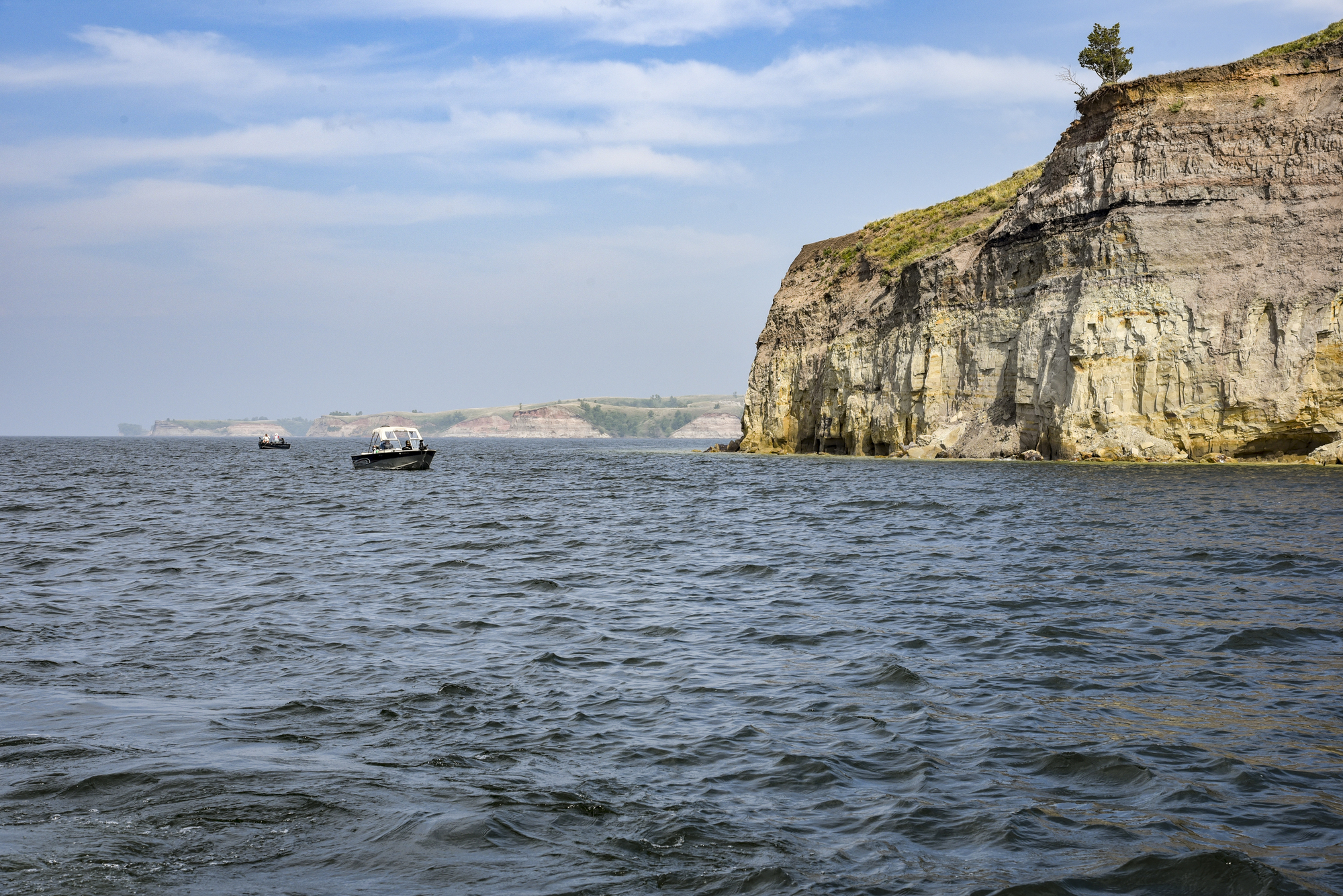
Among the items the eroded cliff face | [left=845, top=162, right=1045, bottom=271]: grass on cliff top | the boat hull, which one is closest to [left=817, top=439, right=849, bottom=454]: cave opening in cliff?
the eroded cliff face

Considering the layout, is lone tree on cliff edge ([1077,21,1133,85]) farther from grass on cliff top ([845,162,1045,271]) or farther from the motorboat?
the motorboat

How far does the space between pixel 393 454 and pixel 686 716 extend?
47486 millimetres

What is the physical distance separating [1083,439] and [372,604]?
1536 inches

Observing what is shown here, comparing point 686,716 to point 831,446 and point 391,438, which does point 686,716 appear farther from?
point 831,446

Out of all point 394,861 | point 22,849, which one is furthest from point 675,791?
point 22,849

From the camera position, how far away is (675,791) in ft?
23.5

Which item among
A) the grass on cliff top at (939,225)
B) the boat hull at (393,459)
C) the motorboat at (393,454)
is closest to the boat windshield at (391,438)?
the motorboat at (393,454)

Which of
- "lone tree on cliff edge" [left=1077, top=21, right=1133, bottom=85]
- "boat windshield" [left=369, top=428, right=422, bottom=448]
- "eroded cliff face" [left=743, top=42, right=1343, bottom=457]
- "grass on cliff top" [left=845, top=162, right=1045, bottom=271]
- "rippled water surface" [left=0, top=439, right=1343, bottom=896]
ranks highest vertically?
"lone tree on cliff edge" [left=1077, top=21, right=1133, bottom=85]

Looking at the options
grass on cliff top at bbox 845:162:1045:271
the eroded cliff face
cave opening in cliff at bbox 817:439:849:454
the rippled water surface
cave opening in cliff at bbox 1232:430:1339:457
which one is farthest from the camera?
cave opening in cliff at bbox 817:439:849:454

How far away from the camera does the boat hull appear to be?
53.9 meters

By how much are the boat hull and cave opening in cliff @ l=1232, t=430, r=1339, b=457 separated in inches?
1578

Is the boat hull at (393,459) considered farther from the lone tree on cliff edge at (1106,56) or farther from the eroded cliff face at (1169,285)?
the lone tree on cliff edge at (1106,56)

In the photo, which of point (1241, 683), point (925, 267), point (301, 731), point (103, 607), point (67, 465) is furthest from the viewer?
point (67, 465)

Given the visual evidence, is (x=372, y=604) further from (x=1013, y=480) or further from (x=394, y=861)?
(x=1013, y=480)
